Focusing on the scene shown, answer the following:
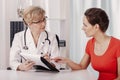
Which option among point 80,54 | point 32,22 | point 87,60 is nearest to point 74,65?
point 87,60

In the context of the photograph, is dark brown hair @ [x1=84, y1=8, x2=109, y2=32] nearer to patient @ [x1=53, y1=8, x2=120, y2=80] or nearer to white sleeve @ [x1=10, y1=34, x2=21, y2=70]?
patient @ [x1=53, y1=8, x2=120, y2=80]

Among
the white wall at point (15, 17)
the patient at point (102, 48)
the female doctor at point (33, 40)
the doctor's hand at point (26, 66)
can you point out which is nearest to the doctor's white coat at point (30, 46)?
the female doctor at point (33, 40)

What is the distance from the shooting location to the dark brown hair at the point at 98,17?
6.16 feet

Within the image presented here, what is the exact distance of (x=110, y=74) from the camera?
1886mm

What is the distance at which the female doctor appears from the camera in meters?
2.07

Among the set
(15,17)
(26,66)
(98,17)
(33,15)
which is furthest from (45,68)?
(15,17)

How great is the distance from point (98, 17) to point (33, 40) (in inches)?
25.6

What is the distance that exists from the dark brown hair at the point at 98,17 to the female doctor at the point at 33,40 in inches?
16.8

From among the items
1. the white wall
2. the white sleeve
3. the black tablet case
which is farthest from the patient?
the white wall

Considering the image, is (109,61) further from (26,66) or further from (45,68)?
(26,66)

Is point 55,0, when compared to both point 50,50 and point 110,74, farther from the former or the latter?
point 110,74

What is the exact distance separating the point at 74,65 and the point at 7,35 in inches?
48.1

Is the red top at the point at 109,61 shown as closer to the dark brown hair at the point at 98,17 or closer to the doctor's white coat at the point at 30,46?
the dark brown hair at the point at 98,17

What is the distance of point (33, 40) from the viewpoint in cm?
219
